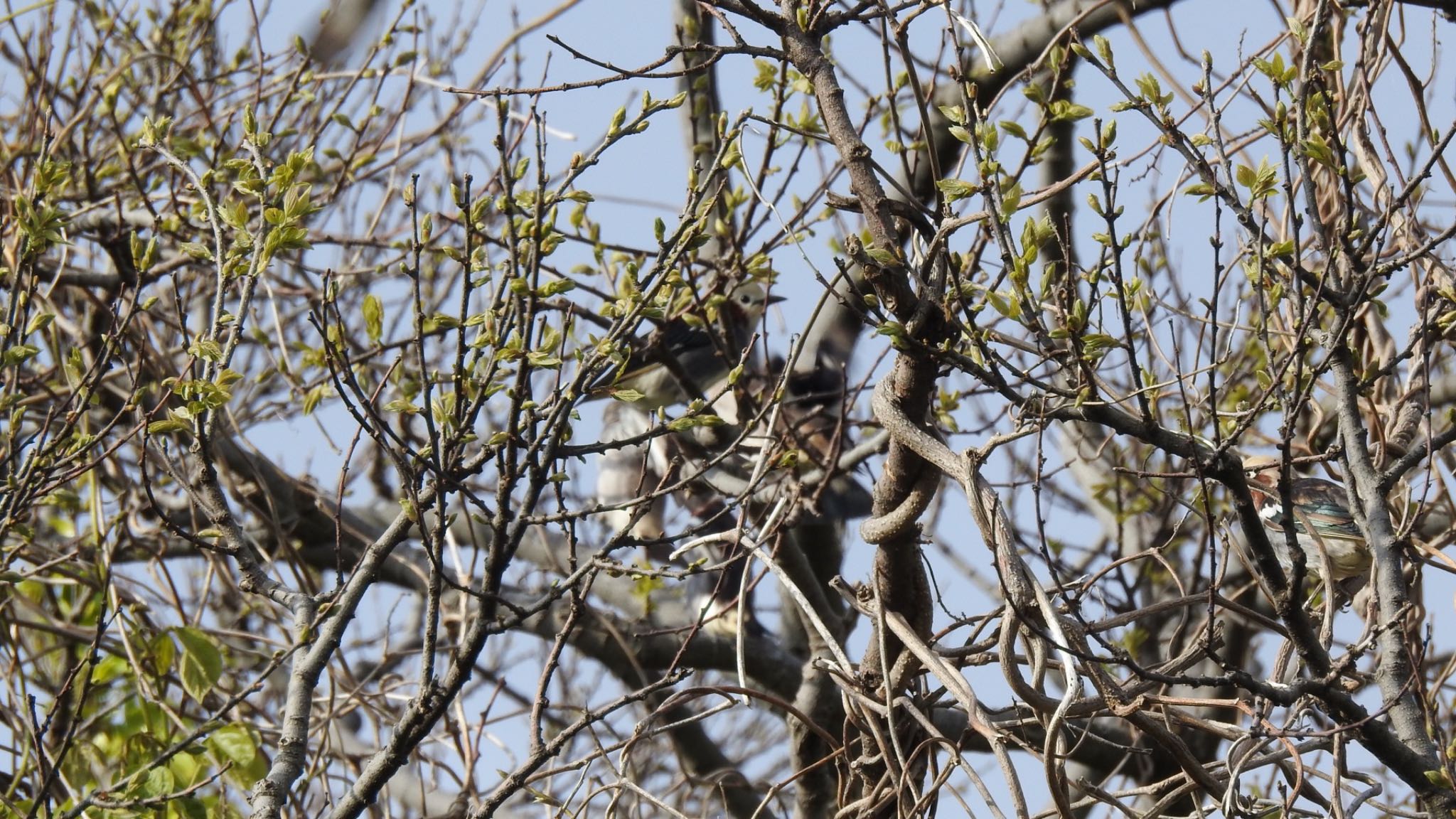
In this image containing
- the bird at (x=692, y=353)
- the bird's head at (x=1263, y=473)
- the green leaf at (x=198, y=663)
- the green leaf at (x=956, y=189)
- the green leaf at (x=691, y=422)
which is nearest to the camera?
the green leaf at (x=956, y=189)

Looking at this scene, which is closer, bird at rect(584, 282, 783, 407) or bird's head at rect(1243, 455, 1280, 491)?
bird's head at rect(1243, 455, 1280, 491)

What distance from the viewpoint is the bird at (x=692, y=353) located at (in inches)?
153

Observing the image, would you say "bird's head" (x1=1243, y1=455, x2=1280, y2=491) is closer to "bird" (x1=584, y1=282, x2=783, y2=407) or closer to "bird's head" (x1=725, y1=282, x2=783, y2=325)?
"bird" (x1=584, y1=282, x2=783, y2=407)

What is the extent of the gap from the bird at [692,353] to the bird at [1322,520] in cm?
134

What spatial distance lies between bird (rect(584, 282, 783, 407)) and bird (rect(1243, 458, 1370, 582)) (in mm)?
1339

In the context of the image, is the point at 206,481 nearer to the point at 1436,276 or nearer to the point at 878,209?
the point at 878,209

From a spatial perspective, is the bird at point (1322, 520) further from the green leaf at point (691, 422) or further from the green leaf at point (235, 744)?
the green leaf at point (235, 744)

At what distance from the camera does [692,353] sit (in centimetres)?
568

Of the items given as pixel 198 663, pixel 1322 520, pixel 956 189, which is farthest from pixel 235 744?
pixel 1322 520

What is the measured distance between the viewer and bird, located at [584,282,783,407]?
3.88m

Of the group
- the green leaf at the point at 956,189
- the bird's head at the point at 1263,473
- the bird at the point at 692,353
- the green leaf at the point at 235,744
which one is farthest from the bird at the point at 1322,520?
the green leaf at the point at 235,744

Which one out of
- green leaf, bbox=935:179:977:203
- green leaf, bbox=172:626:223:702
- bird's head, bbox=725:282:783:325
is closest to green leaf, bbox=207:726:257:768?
green leaf, bbox=172:626:223:702

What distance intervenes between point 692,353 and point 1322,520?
2.89 m

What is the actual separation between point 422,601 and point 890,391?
4188 millimetres
